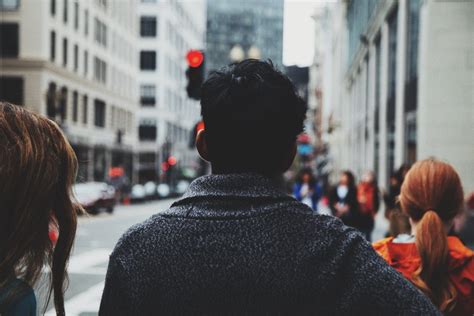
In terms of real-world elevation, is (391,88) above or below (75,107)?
below

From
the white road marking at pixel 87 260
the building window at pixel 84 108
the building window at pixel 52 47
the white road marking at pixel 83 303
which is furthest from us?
the building window at pixel 84 108

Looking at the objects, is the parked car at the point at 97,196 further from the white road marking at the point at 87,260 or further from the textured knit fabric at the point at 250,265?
the textured knit fabric at the point at 250,265

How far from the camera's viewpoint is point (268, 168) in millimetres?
1756

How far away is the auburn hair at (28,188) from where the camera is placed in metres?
1.99

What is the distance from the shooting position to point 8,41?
4228 cm

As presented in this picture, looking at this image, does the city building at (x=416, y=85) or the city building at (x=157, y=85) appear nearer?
the city building at (x=416, y=85)

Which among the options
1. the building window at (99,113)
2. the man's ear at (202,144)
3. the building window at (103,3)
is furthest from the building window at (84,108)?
the man's ear at (202,144)

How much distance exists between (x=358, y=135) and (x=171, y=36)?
52437mm

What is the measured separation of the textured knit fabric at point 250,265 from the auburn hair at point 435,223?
4.88ft

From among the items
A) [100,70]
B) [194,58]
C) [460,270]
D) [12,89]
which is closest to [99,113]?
[100,70]

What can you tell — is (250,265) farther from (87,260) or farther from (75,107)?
(75,107)

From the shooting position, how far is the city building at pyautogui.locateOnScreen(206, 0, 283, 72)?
490 feet

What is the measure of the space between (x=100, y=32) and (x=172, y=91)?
32.5m

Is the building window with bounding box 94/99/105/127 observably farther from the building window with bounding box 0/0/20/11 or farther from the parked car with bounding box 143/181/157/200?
the building window with bounding box 0/0/20/11
